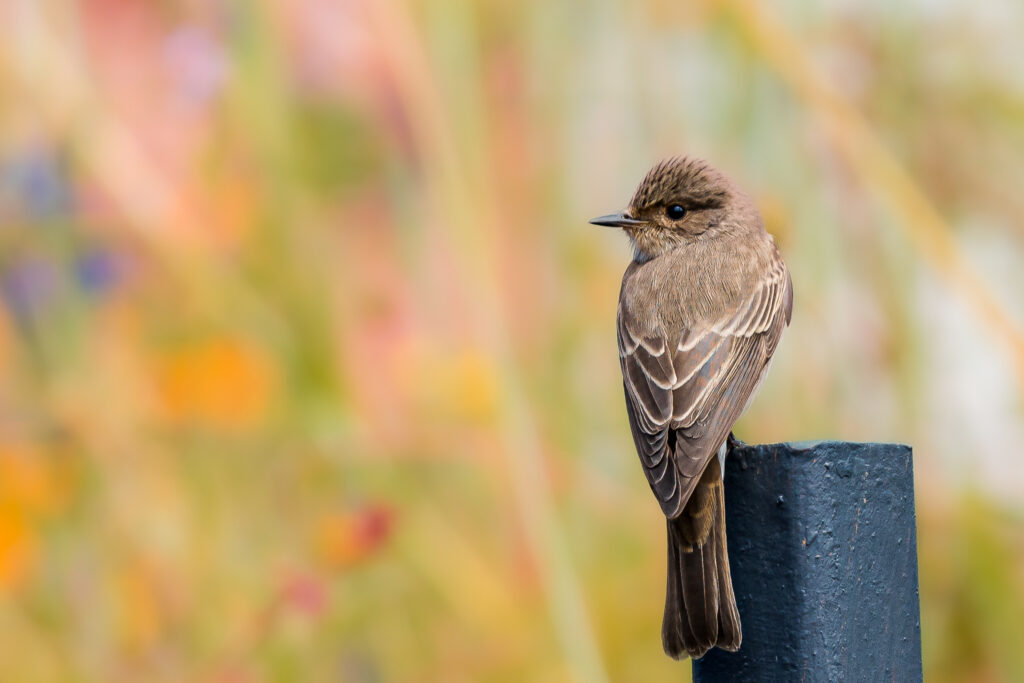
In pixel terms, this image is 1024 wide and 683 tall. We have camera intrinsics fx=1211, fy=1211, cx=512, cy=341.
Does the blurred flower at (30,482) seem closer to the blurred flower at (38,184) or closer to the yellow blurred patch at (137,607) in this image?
the yellow blurred patch at (137,607)

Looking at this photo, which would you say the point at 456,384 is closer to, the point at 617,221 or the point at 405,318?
the point at 405,318

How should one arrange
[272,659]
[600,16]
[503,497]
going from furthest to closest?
1. [600,16]
2. [503,497]
3. [272,659]

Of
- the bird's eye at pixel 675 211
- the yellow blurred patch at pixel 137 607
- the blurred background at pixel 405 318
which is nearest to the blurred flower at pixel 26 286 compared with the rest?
the blurred background at pixel 405 318

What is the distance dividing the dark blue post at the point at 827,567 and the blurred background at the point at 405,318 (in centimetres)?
252

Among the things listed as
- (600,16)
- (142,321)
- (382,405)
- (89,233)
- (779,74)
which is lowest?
(382,405)

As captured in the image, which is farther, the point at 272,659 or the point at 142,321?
the point at 142,321

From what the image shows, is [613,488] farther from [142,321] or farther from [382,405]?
[142,321]

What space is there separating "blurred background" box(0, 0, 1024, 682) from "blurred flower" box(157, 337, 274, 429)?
15mm

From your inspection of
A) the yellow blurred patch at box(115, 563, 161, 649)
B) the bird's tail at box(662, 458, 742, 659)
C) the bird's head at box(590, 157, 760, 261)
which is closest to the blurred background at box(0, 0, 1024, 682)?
the yellow blurred patch at box(115, 563, 161, 649)

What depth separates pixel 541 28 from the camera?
5379 mm

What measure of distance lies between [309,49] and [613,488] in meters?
2.35

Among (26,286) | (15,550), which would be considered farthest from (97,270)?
(15,550)

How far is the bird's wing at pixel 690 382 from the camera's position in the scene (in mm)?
2420

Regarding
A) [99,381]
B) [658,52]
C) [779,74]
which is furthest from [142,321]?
[779,74]
